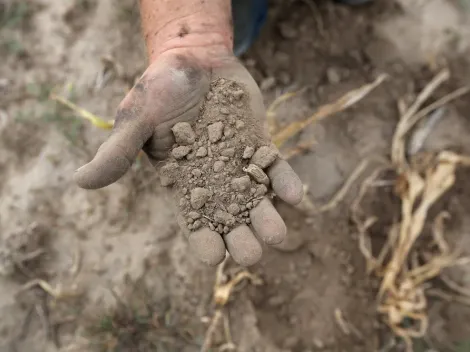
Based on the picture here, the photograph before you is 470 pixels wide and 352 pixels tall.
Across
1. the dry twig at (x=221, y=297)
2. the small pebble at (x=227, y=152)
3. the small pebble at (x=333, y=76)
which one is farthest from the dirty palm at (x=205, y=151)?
the small pebble at (x=333, y=76)

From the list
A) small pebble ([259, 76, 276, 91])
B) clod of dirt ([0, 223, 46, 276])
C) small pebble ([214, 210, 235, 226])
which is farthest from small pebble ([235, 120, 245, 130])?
clod of dirt ([0, 223, 46, 276])

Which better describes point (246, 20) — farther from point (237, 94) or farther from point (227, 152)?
point (227, 152)

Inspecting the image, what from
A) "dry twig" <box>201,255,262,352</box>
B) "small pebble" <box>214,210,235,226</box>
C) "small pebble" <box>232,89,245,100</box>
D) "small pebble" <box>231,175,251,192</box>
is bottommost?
"dry twig" <box>201,255,262,352</box>

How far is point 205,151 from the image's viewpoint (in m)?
1.07

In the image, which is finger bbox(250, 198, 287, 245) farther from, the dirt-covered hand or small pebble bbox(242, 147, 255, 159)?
small pebble bbox(242, 147, 255, 159)

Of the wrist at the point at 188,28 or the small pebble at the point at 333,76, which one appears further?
the small pebble at the point at 333,76

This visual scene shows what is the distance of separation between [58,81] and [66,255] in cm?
67

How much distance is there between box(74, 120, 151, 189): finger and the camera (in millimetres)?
955

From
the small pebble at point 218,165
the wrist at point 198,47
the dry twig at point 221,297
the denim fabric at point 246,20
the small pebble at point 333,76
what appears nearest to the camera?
the small pebble at point 218,165

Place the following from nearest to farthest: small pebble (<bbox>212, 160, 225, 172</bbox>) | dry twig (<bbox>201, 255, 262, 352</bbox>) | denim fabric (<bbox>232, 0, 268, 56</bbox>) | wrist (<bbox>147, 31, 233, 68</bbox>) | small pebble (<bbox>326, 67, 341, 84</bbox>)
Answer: small pebble (<bbox>212, 160, 225, 172</bbox>) → wrist (<bbox>147, 31, 233, 68</bbox>) → dry twig (<bbox>201, 255, 262, 352</bbox>) → denim fabric (<bbox>232, 0, 268, 56</bbox>) → small pebble (<bbox>326, 67, 341, 84</bbox>)

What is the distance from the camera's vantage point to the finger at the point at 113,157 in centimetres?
95

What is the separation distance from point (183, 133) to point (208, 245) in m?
0.28

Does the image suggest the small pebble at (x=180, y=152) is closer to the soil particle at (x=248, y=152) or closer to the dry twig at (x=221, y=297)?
the soil particle at (x=248, y=152)

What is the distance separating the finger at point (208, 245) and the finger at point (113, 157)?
23 centimetres
